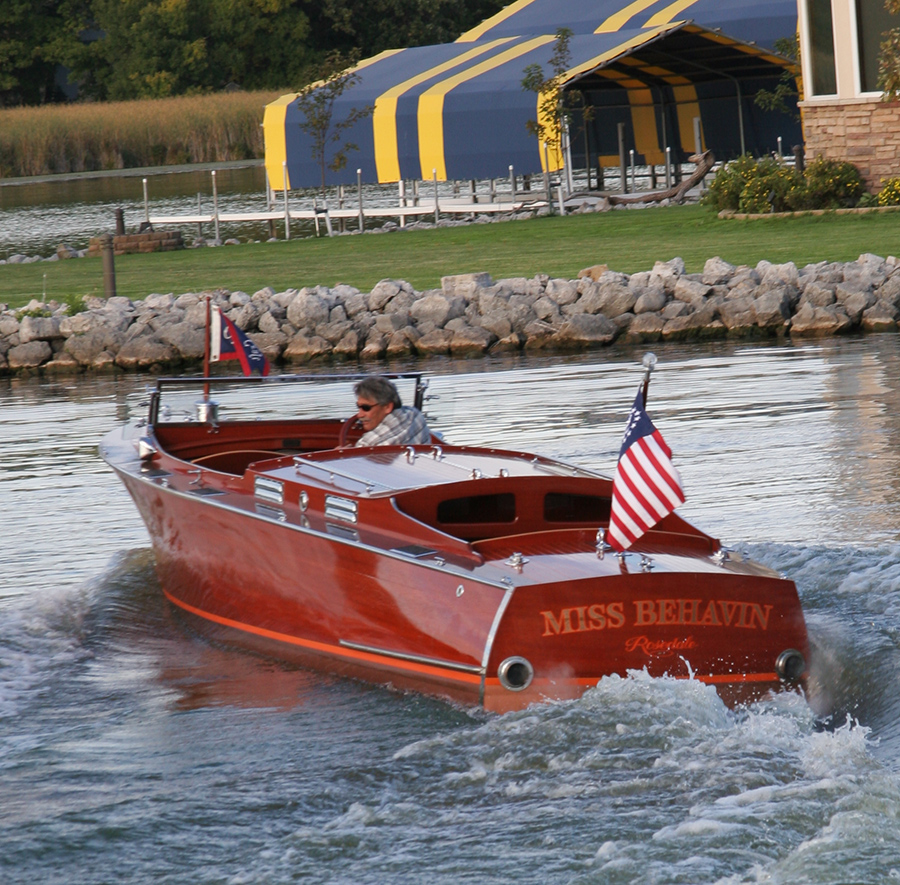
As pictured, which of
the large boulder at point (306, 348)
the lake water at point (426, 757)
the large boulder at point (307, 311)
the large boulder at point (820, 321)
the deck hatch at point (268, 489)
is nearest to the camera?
the lake water at point (426, 757)

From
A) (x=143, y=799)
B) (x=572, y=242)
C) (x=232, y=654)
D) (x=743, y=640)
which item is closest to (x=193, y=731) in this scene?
(x=143, y=799)

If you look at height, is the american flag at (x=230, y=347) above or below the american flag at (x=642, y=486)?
above

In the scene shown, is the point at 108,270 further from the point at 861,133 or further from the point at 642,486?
the point at 642,486

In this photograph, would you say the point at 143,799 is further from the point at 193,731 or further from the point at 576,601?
the point at 576,601

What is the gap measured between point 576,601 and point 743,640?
2.16 feet

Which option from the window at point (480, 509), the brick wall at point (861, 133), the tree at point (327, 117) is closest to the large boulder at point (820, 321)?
the brick wall at point (861, 133)

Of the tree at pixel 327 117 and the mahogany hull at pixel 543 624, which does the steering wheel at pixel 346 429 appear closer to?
the mahogany hull at pixel 543 624

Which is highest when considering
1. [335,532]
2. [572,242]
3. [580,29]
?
[580,29]

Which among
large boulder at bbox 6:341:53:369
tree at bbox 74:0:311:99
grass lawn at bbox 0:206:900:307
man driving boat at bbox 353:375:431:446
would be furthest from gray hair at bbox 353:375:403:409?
tree at bbox 74:0:311:99

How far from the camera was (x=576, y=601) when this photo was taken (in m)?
5.32

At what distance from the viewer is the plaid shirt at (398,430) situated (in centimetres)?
738

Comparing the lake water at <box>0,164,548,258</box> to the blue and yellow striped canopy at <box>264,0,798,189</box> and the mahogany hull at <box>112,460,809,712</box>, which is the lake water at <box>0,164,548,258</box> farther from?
the mahogany hull at <box>112,460,809,712</box>

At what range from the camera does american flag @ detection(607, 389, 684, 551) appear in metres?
5.35

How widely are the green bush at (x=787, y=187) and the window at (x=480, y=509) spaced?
17.1m
